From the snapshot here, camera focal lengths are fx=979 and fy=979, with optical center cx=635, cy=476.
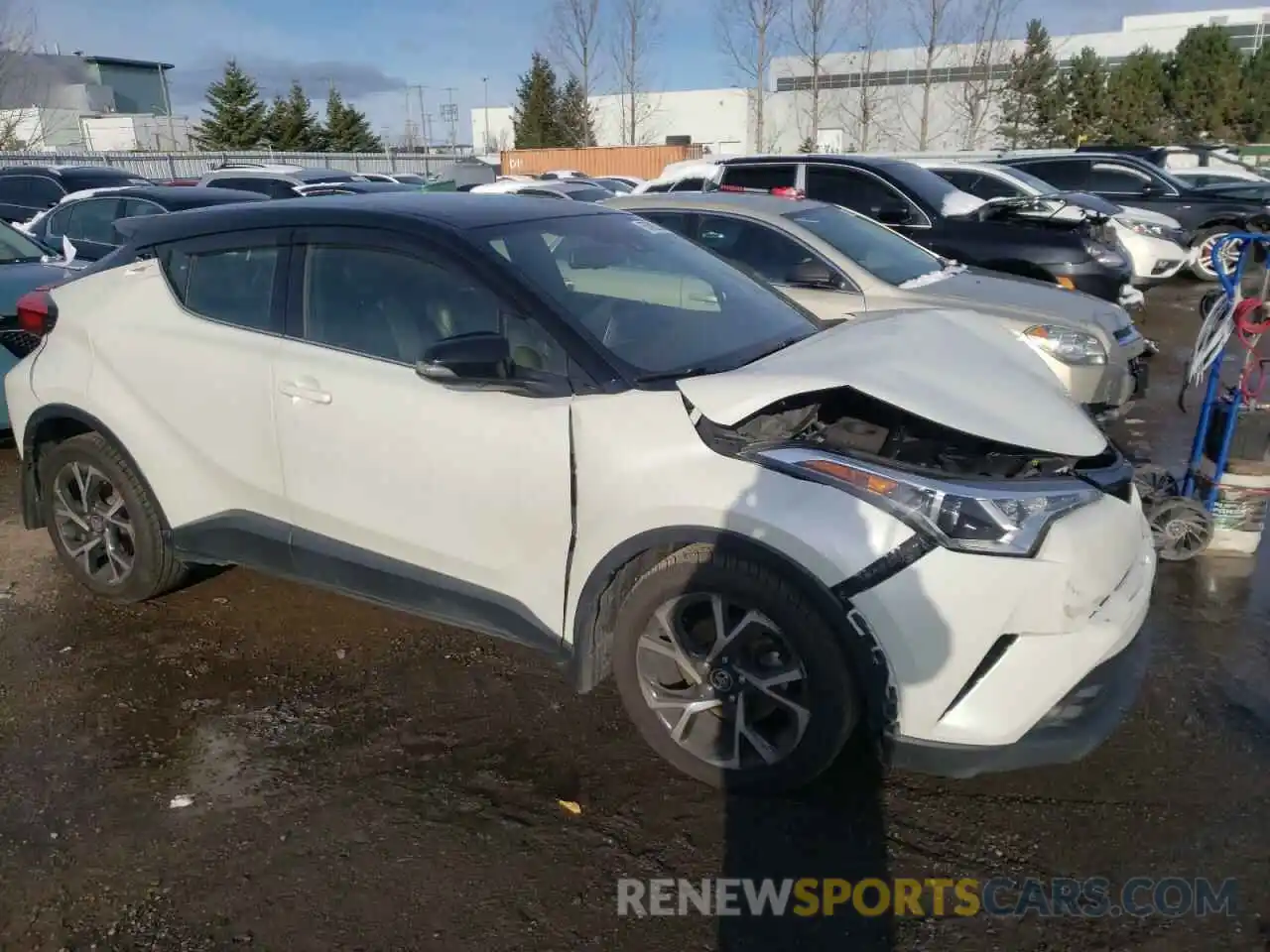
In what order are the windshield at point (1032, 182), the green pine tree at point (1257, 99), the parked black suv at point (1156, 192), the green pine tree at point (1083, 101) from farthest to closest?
the green pine tree at point (1083, 101) < the green pine tree at point (1257, 99) < the parked black suv at point (1156, 192) < the windshield at point (1032, 182)

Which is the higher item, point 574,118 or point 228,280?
point 574,118

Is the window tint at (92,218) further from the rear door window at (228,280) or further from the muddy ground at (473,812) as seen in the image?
the muddy ground at (473,812)

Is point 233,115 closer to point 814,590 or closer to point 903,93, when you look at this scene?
point 903,93

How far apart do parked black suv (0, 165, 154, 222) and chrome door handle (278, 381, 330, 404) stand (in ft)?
48.9

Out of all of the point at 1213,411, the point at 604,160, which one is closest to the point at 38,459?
the point at 1213,411

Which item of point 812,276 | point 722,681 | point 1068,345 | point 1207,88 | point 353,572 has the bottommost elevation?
point 722,681

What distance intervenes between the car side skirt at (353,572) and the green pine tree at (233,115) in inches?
1967

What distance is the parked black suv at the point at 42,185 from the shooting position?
16312mm

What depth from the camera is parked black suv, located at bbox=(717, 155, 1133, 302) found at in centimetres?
879

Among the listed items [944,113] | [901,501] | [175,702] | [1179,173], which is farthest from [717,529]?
[944,113]

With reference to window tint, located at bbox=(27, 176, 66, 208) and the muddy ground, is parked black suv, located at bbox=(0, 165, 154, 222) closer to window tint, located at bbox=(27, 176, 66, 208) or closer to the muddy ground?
window tint, located at bbox=(27, 176, 66, 208)

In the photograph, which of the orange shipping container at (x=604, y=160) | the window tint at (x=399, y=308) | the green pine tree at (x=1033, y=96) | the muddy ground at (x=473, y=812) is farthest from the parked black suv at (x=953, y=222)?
the green pine tree at (x=1033, y=96)

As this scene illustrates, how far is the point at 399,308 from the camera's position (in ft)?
11.1

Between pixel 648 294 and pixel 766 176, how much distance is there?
6.80m
